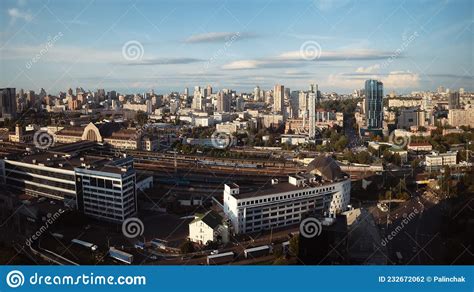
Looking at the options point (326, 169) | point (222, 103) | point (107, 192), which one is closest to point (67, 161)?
point (107, 192)

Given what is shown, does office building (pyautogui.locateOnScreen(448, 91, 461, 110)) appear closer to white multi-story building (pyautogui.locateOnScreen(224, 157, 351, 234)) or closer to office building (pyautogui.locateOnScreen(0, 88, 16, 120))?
white multi-story building (pyautogui.locateOnScreen(224, 157, 351, 234))

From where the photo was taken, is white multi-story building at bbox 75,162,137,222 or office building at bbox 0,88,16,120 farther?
office building at bbox 0,88,16,120

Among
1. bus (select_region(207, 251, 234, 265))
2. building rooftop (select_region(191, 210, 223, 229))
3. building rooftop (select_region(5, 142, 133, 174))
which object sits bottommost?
bus (select_region(207, 251, 234, 265))

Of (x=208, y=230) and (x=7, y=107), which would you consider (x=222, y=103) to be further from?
(x=208, y=230)

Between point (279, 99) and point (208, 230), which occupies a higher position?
point (279, 99)

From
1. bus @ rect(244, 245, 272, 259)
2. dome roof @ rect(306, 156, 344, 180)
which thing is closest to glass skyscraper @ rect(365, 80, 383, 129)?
dome roof @ rect(306, 156, 344, 180)

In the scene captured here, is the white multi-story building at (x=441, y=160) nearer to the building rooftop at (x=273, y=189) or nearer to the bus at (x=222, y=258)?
the building rooftop at (x=273, y=189)

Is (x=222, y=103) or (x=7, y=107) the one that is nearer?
(x=7, y=107)

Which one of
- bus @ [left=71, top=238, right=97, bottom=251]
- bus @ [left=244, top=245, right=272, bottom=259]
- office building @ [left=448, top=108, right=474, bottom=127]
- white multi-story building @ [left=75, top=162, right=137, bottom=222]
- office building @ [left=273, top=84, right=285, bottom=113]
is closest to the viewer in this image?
bus @ [left=244, top=245, right=272, bottom=259]

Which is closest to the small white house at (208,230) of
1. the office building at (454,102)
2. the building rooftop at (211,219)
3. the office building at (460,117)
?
the building rooftop at (211,219)
